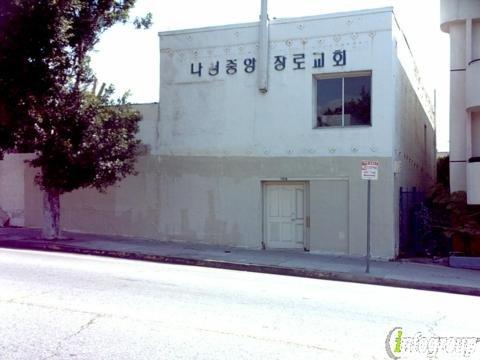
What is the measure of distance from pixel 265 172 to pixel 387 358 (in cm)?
1020

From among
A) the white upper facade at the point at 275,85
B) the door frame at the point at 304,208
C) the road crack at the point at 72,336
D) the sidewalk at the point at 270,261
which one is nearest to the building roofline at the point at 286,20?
the white upper facade at the point at 275,85

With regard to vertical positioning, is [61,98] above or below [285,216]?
above

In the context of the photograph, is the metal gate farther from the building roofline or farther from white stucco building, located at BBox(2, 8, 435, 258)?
the building roofline

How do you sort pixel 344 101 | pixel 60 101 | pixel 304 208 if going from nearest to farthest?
pixel 60 101 → pixel 344 101 → pixel 304 208

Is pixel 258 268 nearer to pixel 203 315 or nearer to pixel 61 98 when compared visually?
pixel 203 315

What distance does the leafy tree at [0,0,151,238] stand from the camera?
1311 centimetres

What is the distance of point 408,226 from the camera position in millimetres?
15633

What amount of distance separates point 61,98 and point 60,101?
0.10m

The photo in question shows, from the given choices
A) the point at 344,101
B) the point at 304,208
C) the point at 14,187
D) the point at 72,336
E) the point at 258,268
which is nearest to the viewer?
the point at 72,336

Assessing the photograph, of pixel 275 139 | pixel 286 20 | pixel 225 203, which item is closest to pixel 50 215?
pixel 225 203

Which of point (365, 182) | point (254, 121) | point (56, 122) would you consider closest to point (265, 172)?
point (254, 121)

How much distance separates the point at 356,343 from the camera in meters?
6.07

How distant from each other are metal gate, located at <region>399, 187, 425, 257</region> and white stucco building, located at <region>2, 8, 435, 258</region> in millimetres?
543

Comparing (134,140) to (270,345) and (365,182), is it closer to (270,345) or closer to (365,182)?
(365,182)
